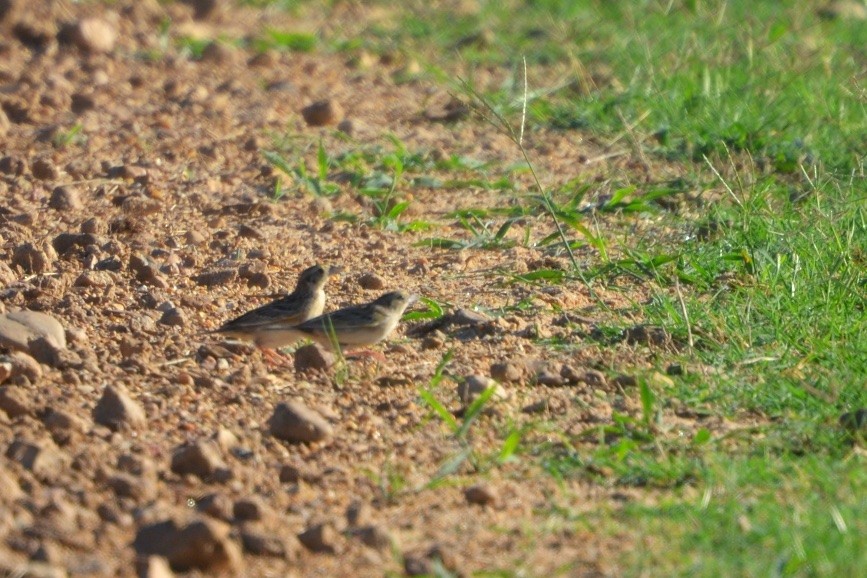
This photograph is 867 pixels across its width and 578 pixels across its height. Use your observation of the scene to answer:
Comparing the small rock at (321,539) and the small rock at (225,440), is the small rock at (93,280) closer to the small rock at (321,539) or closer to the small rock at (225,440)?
the small rock at (225,440)

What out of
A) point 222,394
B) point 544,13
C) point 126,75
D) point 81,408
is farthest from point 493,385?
point 544,13

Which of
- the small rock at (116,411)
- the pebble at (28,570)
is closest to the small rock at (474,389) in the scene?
the small rock at (116,411)

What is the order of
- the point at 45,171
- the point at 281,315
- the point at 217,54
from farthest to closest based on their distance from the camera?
the point at 217,54 < the point at 45,171 < the point at 281,315

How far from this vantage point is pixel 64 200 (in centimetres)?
827

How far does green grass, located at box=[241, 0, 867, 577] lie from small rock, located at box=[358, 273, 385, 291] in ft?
1.92

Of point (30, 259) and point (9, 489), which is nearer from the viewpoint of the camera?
point (9, 489)

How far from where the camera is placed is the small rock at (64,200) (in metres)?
8.25

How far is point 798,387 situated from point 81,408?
269 cm

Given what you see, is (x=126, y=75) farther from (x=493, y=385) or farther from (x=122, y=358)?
(x=493, y=385)

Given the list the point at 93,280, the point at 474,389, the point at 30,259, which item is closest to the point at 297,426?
the point at 474,389

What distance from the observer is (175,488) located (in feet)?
15.6

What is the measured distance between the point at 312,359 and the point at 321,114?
4.12m

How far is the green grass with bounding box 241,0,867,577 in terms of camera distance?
453 cm

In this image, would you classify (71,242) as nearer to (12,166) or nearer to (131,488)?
(12,166)
